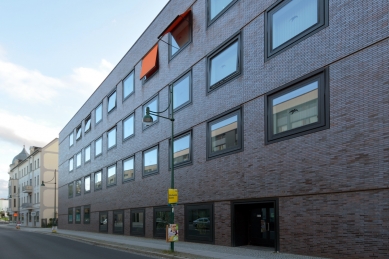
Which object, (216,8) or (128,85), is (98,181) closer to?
(128,85)

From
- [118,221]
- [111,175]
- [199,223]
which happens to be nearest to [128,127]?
[111,175]

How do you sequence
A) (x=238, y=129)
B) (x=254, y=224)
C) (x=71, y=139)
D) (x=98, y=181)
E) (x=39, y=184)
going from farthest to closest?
(x=39, y=184) → (x=71, y=139) → (x=98, y=181) → (x=238, y=129) → (x=254, y=224)

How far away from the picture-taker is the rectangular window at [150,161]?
80.9ft

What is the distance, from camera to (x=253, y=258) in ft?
41.6

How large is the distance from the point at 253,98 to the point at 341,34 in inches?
181

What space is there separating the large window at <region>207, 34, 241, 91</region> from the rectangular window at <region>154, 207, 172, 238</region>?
817 cm

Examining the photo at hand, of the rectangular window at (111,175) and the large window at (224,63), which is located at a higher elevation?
the large window at (224,63)

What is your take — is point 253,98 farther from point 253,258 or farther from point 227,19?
point 253,258

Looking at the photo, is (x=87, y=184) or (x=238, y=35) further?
(x=87, y=184)

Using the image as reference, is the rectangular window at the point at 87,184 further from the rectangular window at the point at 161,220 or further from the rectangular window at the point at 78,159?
the rectangular window at the point at 161,220

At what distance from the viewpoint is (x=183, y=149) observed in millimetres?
21188

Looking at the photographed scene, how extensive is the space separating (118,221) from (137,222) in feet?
13.9

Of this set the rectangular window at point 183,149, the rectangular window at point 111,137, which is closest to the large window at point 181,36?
the rectangular window at point 183,149

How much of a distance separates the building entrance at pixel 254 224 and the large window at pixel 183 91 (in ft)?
22.2
